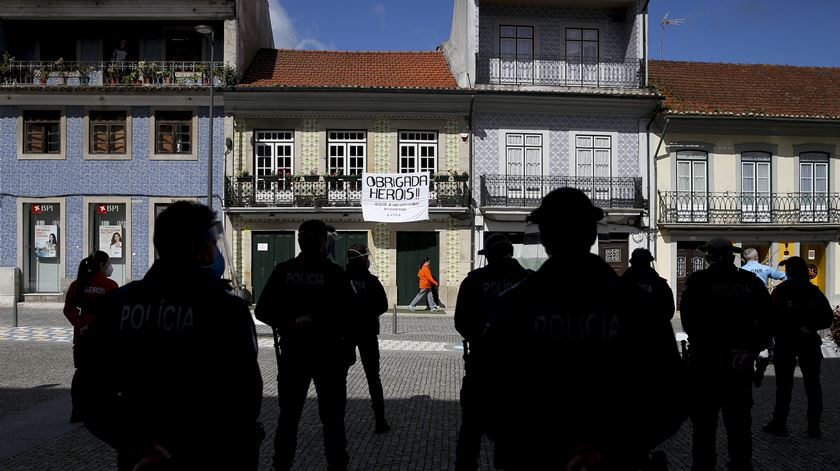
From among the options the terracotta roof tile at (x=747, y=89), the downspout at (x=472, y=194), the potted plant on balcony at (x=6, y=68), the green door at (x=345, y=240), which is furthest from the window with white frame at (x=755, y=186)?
the potted plant on balcony at (x=6, y=68)

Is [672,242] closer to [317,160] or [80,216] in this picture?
[317,160]

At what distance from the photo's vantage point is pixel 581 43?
74.7 feet

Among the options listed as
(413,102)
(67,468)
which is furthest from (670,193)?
(67,468)

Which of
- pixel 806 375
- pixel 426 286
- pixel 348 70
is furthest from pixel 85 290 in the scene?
pixel 348 70

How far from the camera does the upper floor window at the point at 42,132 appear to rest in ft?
69.6

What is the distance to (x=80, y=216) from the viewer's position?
2119cm

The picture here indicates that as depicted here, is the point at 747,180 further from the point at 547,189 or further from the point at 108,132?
the point at 108,132

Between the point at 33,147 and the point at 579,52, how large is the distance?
1794cm

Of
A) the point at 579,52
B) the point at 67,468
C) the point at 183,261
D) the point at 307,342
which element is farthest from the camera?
the point at 579,52

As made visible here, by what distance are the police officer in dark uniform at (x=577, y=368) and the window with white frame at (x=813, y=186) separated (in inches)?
920

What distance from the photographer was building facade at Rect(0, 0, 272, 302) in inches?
827

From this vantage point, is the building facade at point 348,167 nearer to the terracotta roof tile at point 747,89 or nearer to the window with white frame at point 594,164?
the window with white frame at point 594,164

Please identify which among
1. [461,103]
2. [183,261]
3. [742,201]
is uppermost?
[461,103]

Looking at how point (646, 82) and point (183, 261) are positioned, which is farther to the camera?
point (646, 82)
